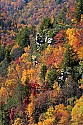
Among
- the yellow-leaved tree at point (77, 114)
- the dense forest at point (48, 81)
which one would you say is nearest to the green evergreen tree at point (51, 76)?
the dense forest at point (48, 81)

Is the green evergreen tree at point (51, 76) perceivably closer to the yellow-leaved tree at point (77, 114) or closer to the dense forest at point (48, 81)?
the dense forest at point (48, 81)

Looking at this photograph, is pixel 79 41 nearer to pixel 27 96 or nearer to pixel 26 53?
pixel 27 96

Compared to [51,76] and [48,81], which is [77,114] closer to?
[51,76]

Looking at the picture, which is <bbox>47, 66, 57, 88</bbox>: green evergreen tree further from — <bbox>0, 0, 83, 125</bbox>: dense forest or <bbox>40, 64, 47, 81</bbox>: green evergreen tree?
<bbox>40, 64, 47, 81</bbox>: green evergreen tree

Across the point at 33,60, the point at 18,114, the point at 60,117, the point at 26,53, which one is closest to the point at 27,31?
the point at 26,53

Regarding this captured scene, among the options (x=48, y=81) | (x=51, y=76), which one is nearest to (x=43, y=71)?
(x=48, y=81)

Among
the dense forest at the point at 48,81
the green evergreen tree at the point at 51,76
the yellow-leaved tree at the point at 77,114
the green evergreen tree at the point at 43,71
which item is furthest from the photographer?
the green evergreen tree at the point at 43,71

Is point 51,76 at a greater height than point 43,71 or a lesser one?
lesser

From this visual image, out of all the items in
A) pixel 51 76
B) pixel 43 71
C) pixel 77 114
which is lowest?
pixel 77 114

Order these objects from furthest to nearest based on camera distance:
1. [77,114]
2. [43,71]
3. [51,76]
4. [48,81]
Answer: [43,71] < [48,81] < [51,76] < [77,114]

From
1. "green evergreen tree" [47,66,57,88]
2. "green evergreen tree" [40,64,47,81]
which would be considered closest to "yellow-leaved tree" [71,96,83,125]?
"green evergreen tree" [47,66,57,88]

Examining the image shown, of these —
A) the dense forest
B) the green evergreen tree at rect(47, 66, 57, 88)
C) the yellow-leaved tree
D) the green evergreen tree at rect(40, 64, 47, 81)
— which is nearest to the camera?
the yellow-leaved tree

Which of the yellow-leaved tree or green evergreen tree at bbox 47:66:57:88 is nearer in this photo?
the yellow-leaved tree
